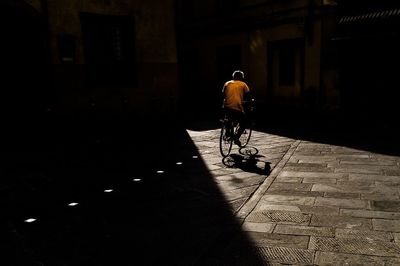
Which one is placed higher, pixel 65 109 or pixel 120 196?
pixel 65 109

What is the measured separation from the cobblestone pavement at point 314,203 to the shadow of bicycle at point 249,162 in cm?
2

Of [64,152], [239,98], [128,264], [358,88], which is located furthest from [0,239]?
[358,88]

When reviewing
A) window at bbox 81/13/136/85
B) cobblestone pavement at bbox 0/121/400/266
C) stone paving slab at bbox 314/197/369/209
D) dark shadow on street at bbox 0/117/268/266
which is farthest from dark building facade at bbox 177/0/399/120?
stone paving slab at bbox 314/197/369/209

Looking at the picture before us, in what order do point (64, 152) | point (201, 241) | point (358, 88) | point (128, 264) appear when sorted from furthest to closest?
1. point (358, 88)
2. point (64, 152)
3. point (201, 241)
4. point (128, 264)

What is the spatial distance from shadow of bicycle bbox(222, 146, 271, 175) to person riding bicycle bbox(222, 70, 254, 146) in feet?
1.51

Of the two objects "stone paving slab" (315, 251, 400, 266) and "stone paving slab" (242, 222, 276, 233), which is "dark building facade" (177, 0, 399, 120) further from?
"stone paving slab" (315, 251, 400, 266)

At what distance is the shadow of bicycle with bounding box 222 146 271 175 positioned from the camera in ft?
23.6

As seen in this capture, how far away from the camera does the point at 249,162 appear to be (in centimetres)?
779

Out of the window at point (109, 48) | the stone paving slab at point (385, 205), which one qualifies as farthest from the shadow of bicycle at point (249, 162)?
the window at point (109, 48)

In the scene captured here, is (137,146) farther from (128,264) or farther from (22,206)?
(128,264)

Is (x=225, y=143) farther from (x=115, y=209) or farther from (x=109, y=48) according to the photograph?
(x=109, y=48)

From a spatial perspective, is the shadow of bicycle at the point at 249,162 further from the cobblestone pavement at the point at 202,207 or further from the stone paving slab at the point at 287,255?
the stone paving slab at the point at 287,255

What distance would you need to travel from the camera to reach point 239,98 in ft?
27.8

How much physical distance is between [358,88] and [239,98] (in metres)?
6.66
